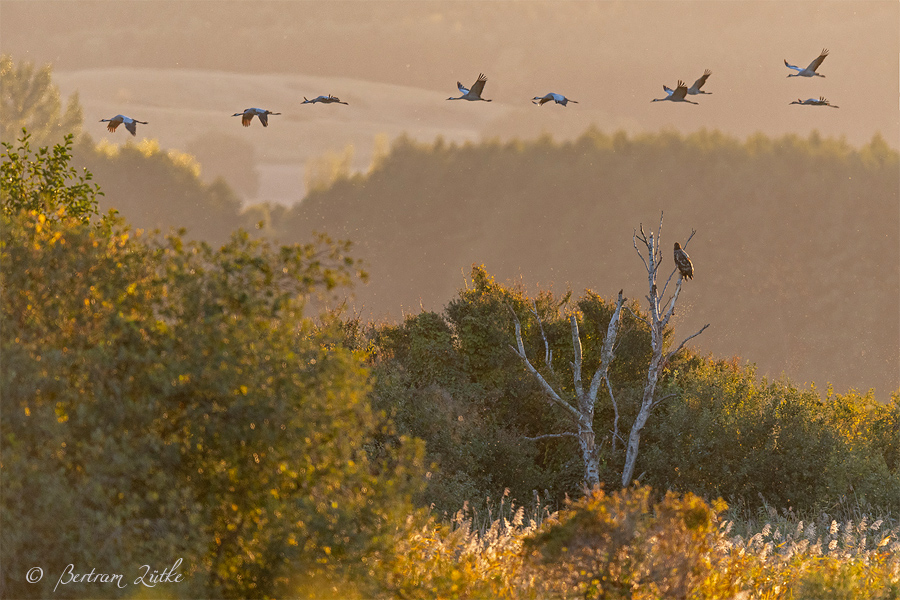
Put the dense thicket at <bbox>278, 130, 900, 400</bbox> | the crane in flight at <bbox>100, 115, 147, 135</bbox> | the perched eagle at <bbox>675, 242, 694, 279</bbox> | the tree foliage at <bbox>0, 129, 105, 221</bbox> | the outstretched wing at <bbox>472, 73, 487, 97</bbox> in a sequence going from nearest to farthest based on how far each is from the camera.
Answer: the tree foliage at <bbox>0, 129, 105, 221</bbox>
the crane in flight at <bbox>100, 115, 147, 135</bbox>
the outstretched wing at <bbox>472, 73, 487, 97</bbox>
the perched eagle at <bbox>675, 242, 694, 279</bbox>
the dense thicket at <bbox>278, 130, 900, 400</bbox>

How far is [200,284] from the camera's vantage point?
7383 mm

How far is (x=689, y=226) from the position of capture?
7825cm

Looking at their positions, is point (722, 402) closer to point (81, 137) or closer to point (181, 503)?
point (181, 503)

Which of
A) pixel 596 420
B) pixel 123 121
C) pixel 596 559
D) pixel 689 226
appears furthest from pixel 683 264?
pixel 689 226

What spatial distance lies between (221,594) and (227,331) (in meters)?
2.19

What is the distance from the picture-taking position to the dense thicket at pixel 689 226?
72.9 metres

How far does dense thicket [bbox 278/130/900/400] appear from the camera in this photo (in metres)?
72.9

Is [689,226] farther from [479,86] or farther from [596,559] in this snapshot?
[596,559]

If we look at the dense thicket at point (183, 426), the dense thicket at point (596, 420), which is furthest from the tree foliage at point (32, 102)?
the dense thicket at point (183, 426)

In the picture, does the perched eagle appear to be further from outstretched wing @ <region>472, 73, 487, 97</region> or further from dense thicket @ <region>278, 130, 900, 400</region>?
dense thicket @ <region>278, 130, 900, 400</region>

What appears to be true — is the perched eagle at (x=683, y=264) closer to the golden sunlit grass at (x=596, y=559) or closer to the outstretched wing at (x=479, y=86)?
the outstretched wing at (x=479, y=86)

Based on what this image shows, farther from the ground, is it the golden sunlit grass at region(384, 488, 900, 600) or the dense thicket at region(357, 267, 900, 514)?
the golden sunlit grass at region(384, 488, 900, 600)

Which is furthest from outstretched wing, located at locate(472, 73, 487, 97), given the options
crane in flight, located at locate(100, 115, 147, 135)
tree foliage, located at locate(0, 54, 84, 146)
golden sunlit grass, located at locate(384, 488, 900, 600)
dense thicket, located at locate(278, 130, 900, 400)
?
tree foliage, located at locate(0, 54, 84, 146)

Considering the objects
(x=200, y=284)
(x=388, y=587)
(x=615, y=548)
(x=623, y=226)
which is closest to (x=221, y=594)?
(x=388, y=587)
